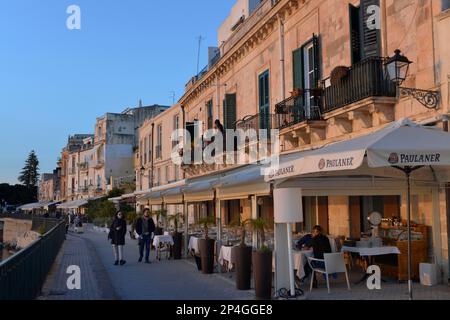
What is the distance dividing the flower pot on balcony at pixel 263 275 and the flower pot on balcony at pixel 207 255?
3738 mm

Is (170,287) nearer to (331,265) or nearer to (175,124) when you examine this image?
(331,265)

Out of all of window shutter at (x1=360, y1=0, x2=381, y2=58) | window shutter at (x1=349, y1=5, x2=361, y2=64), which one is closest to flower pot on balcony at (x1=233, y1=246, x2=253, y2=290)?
window shutter at (x1=360, y1=0, x2=381, y2=58)

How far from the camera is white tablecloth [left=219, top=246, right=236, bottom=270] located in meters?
12.3

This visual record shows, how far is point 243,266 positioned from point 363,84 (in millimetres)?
4995

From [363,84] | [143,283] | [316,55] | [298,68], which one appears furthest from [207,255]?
[298,68]

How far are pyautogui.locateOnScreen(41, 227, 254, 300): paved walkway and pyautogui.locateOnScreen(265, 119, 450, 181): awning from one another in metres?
3.16

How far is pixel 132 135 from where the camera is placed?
63.9 m

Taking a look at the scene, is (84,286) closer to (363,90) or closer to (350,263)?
(350,263)

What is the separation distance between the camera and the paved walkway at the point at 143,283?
10195 millimetres

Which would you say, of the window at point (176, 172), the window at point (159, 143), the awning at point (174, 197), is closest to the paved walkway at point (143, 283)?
the awning at point (174, 197)

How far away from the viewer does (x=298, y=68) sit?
656 inches

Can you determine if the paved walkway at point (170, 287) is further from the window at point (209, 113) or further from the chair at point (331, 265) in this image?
the window at point (209, 113)
